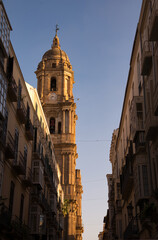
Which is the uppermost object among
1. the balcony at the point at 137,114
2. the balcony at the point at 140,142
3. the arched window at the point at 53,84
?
the arched window at the point at 53,84

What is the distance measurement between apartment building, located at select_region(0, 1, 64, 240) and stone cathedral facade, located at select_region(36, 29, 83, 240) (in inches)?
1248

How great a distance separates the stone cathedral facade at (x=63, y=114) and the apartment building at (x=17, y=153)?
104ft

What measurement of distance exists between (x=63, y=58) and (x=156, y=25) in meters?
60.6

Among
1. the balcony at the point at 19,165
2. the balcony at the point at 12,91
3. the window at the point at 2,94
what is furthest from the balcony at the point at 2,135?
the balcony at the point at 19,165

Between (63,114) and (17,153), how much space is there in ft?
151

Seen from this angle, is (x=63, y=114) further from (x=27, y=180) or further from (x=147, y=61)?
(x=147, y=61)

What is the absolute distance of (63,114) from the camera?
224 feet

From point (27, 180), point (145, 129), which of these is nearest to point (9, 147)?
point (27, 180)

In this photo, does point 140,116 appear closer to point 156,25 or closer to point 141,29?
point 141,29

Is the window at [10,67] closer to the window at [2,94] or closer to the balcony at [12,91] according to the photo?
the balcony at [12,91]

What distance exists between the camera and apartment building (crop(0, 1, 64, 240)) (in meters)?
18.3

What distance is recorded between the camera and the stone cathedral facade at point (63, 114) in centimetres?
6325

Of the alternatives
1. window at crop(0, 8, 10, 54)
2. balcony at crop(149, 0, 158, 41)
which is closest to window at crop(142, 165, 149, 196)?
balcony at crop(149, 0, 158, 41)

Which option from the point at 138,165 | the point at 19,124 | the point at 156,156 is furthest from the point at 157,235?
the point at 19,124
